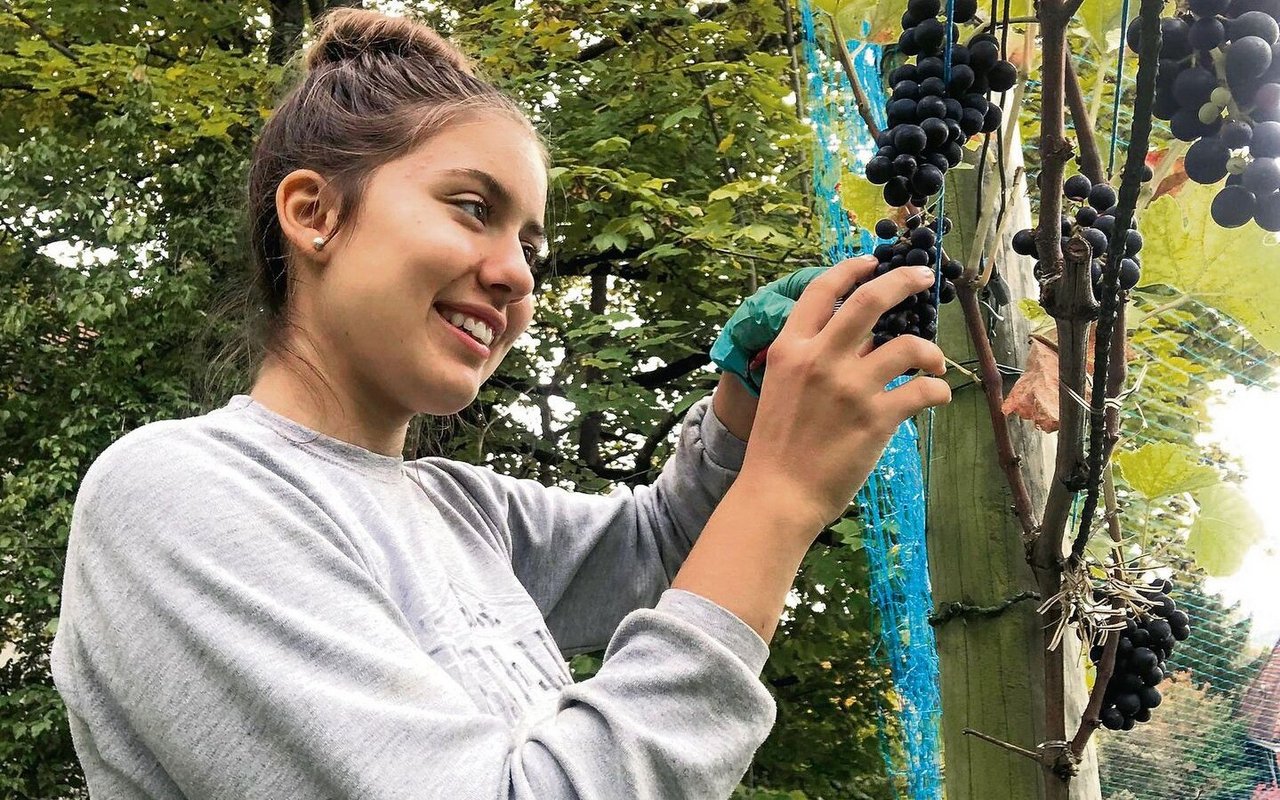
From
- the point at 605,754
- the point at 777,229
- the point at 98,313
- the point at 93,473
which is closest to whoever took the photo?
the point at 605,754

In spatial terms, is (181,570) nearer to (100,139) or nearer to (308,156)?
(308,156)

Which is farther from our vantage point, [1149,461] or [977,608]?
[977,608]

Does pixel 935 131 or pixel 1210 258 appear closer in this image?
pixel 935 131

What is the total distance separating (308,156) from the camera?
1.18 metres

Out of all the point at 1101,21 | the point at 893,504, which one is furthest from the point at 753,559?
the point at 893,504

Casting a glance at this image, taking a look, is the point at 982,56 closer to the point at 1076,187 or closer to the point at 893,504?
the point at 1076,187

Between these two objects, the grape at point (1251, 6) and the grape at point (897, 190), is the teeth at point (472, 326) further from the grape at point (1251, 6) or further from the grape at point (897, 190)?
the grape at point (1251, 6)


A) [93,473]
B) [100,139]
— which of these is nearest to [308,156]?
[93,473]

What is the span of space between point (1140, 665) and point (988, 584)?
221 millimetres

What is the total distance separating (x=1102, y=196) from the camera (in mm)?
791

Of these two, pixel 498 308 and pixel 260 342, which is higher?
pixel 498 308

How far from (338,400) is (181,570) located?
35cm

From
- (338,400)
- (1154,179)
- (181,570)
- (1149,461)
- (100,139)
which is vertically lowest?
(181,570)

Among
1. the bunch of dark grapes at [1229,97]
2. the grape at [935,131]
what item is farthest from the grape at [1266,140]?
the grape at [935,131]
